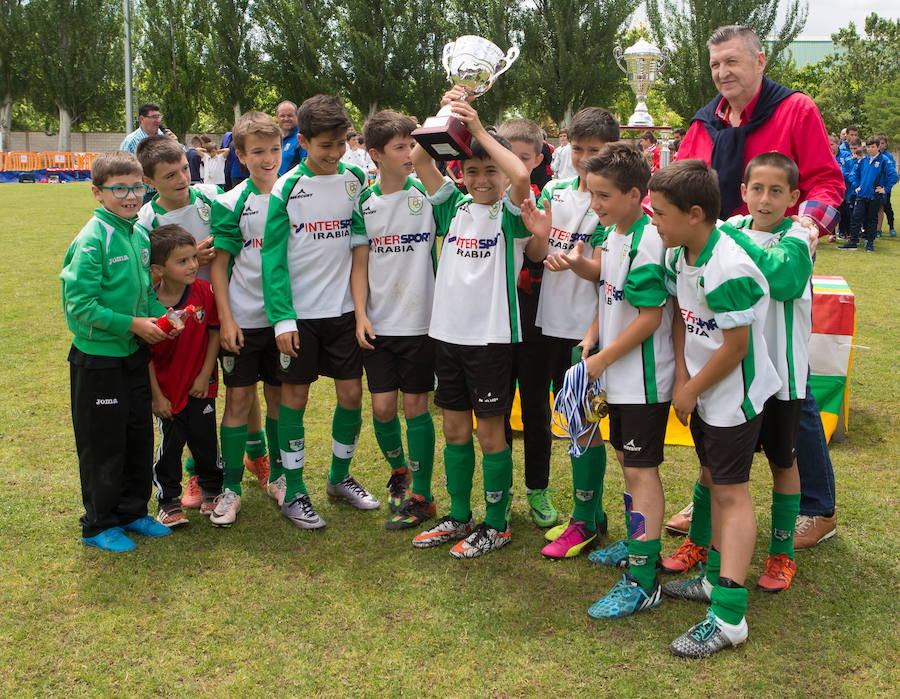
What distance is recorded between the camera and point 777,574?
3.36m

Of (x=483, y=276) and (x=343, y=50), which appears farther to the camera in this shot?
(x=343, y=50)

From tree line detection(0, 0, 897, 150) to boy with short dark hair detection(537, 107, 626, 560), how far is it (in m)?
34.7

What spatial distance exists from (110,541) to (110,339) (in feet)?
2.98

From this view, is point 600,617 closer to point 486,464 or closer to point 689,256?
point 486,464

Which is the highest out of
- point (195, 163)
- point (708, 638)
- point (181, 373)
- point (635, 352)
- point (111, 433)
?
point (195, 163)

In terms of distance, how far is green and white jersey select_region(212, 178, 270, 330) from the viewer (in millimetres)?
3975

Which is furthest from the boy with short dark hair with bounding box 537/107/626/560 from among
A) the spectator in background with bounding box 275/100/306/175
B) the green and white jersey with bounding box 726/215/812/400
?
the spectator in background with bounding box 275/100/306/175

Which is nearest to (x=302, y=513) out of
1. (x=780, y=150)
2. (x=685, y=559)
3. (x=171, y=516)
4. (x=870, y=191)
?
(x=171, y=516)

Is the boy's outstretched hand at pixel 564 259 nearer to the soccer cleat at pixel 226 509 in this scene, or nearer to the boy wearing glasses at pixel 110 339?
the boy wearing glasses at pixel 110 339

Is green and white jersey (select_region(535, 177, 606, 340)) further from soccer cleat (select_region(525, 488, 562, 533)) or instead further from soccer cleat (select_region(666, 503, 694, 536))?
soccer cleat (select_region(666, 503, 694, 536))

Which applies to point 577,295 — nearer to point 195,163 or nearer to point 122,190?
point 122,190

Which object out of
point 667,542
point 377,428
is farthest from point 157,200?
point 667,542

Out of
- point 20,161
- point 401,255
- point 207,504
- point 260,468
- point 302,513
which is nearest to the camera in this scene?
point 401,255

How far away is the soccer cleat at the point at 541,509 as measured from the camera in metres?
3.96
